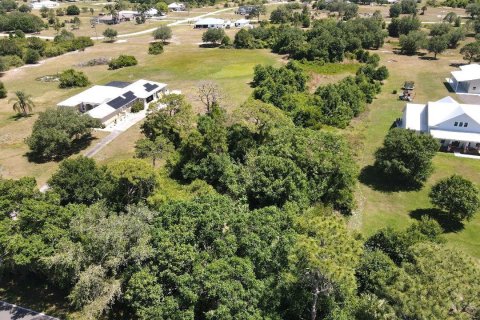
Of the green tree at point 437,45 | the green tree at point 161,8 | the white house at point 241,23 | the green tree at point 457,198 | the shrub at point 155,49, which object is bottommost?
the green tree at point 457,198

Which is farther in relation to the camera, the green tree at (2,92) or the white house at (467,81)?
the white house at (467,81)

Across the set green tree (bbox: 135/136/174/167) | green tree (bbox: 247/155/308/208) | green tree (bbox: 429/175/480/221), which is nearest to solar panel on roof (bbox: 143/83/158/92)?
green tree (bbox: 135/136/174/167)

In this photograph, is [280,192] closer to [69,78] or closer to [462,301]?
[462,301]

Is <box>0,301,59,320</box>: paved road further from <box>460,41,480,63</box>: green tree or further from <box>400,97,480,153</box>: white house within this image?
<box>460,41,480,63</box>: green tree

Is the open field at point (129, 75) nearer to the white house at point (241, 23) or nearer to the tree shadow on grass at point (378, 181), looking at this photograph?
the white house at point (241, 23)


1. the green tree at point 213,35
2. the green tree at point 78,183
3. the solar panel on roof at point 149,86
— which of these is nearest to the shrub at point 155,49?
the green tree at point 213,35

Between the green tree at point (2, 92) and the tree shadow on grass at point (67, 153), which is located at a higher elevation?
the green tree at point (2, 92)

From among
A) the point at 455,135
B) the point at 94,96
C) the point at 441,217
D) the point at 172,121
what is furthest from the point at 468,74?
the point at 94,96

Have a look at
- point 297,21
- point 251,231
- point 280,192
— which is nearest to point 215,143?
point 280,192
